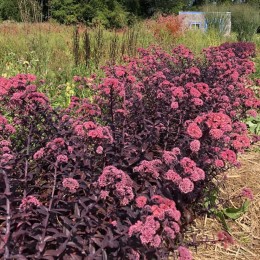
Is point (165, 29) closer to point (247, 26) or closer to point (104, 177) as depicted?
point (247, 26)

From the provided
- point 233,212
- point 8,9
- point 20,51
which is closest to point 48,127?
point 233,212

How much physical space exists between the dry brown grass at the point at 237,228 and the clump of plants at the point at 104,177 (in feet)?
0.68

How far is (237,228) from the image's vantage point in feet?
9.76

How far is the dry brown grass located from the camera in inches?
106

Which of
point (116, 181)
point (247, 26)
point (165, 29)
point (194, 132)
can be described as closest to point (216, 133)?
point (194, 132)

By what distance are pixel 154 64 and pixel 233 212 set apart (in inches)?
84.4

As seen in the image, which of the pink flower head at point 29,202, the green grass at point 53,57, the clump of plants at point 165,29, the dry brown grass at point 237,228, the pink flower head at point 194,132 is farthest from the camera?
the clump of plants at point 165,29

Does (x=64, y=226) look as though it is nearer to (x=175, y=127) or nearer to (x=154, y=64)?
(x=175, y=127)

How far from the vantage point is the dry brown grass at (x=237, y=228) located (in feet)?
8.82

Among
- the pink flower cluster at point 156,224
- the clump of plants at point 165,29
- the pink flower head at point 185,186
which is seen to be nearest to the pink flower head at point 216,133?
the pink flower head at point 185,186

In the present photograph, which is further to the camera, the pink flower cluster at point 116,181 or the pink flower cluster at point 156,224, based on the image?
the pink flower cluster at point 116,181

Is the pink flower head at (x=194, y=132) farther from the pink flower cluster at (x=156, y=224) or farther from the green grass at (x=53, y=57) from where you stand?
the green grass at (x=53, y=57)

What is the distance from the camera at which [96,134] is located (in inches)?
75.2

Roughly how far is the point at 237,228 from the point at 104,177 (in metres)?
1.59
